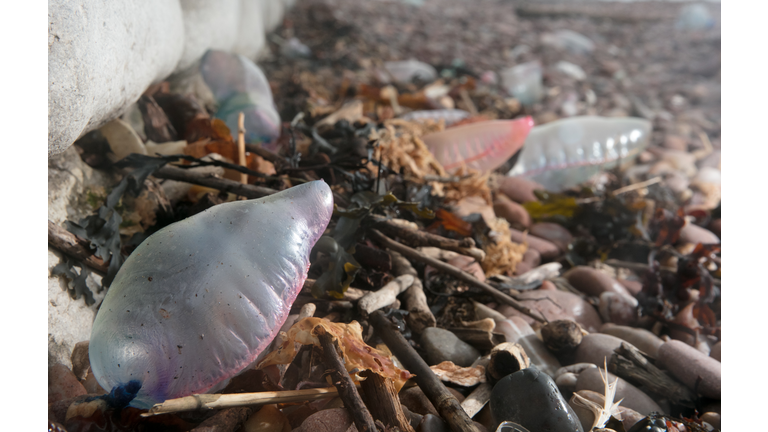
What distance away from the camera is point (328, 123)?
1.76 meters

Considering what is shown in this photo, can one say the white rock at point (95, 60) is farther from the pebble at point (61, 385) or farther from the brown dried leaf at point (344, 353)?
the brown dried leaf at point (344, 353)

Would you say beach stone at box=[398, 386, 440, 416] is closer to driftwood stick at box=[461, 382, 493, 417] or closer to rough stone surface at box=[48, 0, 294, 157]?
driftwood stick at box=[461, 382, 493, 417]

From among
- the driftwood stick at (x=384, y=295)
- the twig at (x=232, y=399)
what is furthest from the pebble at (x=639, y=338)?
the twig at (x=232, y=399)

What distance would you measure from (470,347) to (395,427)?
32 cm

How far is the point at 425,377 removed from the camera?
854mm

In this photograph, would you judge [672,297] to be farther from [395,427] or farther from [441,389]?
[395,427]

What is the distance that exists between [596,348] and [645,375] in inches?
4.0

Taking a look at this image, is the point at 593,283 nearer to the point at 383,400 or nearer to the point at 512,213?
the point at 512,213

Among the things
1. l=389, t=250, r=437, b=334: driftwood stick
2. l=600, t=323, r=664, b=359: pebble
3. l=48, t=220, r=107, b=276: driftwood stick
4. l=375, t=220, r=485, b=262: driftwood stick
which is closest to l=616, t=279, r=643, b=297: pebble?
l=600, t=323, r=664, b=359: pebble

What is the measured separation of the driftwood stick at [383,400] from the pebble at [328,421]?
0.05 m

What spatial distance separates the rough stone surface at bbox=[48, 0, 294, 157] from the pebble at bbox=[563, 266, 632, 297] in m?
1.27

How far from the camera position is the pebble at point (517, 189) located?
1.87 metres

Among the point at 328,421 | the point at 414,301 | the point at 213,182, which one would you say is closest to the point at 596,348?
the point at 414,301

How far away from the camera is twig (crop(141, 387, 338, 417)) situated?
673 millimetres
